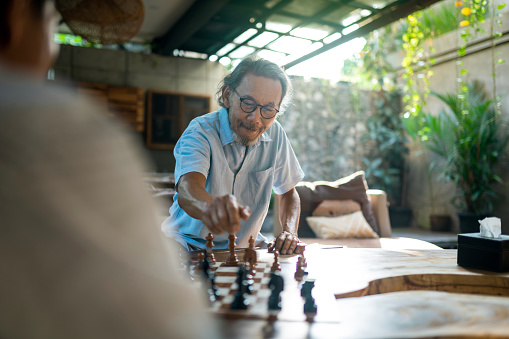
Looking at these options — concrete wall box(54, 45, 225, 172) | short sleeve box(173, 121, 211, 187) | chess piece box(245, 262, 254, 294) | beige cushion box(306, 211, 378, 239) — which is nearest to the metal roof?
concrete wall box(54, 45, 225, 172)

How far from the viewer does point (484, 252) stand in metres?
1.73

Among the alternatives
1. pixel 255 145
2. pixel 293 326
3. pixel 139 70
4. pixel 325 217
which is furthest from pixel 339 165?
pixel 293 326

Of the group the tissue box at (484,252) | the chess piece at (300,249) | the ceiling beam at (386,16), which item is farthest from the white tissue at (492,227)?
the ceiling beam at (386,16)

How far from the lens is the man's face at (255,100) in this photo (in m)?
2.22

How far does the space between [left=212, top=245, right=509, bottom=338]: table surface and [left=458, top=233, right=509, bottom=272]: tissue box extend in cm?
5

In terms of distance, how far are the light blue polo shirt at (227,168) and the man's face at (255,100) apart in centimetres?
8

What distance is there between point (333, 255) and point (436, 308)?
2.51ft

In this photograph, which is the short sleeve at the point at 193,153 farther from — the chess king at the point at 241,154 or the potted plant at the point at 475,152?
the potted plant at the point at 475,152

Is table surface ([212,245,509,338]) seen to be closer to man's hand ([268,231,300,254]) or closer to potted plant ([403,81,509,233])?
man's hand ([268,231,300,254])

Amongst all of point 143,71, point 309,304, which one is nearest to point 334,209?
point 309,304

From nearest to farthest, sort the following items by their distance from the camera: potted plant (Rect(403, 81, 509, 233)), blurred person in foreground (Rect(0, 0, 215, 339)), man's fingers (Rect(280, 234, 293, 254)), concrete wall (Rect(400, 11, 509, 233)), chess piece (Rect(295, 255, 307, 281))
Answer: blurred person in foreground (Rect(0, 0, 215, 339)), chess piece (Rect(295, 255, 307, 281)), man's fingers (Rect(280, 234, 293, 254)), potted plant (Rect(403, 81, 509, 233)), concrete wall (Rect(400, 11, 509, 233))

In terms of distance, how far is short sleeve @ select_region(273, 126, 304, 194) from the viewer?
2617 mm

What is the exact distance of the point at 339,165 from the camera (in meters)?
7.79

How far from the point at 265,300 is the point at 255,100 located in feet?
4.26
